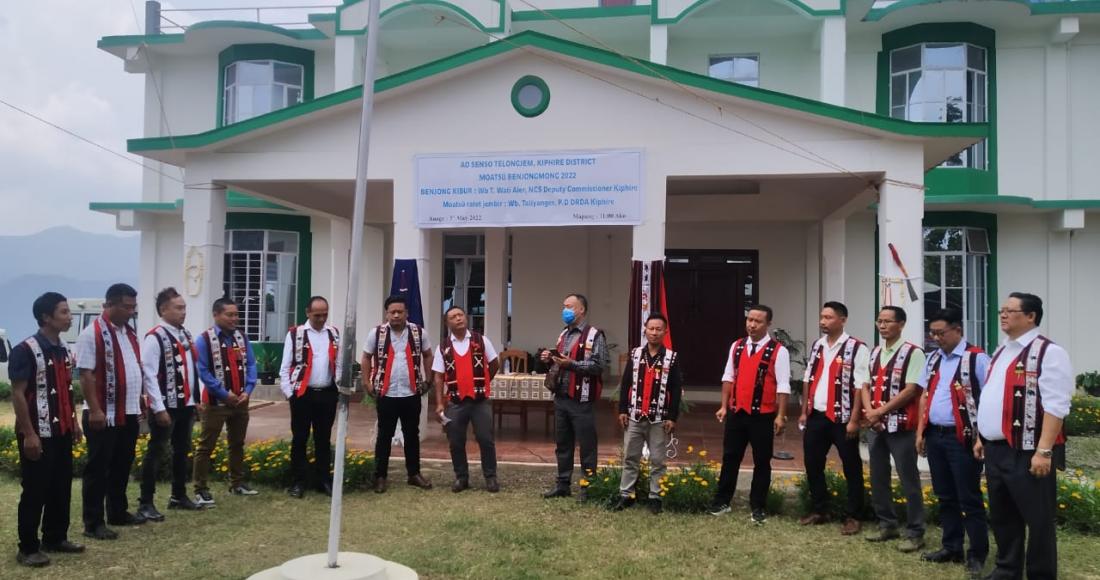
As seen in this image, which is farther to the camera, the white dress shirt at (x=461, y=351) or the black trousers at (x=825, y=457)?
the white dress shirt at (x=461, y=351)

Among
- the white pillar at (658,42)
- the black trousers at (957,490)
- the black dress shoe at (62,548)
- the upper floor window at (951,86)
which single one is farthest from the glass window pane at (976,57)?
the black dress shoe at (62,548)

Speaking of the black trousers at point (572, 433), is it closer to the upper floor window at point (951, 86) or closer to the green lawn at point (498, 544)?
the green lawn at point (498, 544)

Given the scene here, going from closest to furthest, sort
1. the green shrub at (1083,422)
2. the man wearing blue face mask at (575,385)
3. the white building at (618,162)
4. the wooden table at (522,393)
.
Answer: the man wearing blue face mask at (575,385) < the white building at (618,162) < the wooden table at (522,393) < the green shrub at (1083,422)

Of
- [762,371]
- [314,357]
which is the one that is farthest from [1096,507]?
[314,357]

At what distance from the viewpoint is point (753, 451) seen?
5.84m

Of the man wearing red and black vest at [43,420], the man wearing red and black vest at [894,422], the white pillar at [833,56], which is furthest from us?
the white pillar at [833,56]

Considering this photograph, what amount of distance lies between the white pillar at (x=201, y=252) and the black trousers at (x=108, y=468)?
135 inches

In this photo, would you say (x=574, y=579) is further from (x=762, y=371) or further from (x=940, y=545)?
(x=940, y=545)

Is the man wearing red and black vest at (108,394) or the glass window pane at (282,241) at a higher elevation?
the glass window pane at (282,241)

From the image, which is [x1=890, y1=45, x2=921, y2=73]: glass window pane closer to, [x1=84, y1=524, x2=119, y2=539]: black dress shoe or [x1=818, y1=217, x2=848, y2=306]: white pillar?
[x1=818, y1=217, x2=848, y2=306]: white pillar

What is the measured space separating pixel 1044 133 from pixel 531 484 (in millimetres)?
10608

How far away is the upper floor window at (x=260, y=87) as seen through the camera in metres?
14.5

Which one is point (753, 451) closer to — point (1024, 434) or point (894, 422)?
point (894, 422)

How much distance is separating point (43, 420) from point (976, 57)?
1347 cm
